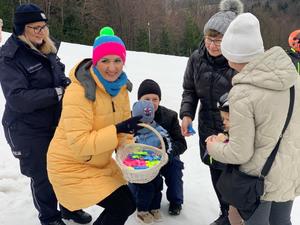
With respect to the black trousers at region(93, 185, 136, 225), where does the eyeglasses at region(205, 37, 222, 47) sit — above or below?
above

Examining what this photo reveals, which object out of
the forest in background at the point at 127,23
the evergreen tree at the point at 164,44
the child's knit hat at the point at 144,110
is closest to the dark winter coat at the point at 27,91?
the child's knit hat at the point at 144,110

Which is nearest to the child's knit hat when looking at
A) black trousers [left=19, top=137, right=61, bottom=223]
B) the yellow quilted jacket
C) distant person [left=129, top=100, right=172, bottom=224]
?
distant person [left=129, top=100, right=172, bottom=224]

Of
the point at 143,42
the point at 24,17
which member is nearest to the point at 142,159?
the point at 24,17

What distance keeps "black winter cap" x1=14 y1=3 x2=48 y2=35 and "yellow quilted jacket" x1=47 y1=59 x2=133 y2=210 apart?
0.60 m

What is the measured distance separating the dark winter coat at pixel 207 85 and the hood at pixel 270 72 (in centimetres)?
91

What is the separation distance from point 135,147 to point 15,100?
0.99 metres

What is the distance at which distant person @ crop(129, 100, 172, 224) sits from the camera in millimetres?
3363

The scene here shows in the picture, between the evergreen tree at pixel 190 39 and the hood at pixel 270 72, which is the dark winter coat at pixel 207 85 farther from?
the evergreen tree at pixel 190 39

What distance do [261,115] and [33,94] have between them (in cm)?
174

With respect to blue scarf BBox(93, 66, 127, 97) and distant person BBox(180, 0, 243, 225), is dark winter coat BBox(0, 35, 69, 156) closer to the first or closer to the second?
blue scarf BBox(93, 66, 127, 97)

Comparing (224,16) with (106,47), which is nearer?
(106,47)

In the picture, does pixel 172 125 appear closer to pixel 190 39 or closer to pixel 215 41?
pixel 215 41

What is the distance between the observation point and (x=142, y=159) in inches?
120

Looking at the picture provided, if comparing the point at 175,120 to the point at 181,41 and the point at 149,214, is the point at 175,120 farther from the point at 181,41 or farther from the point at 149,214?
the point at 181,41
